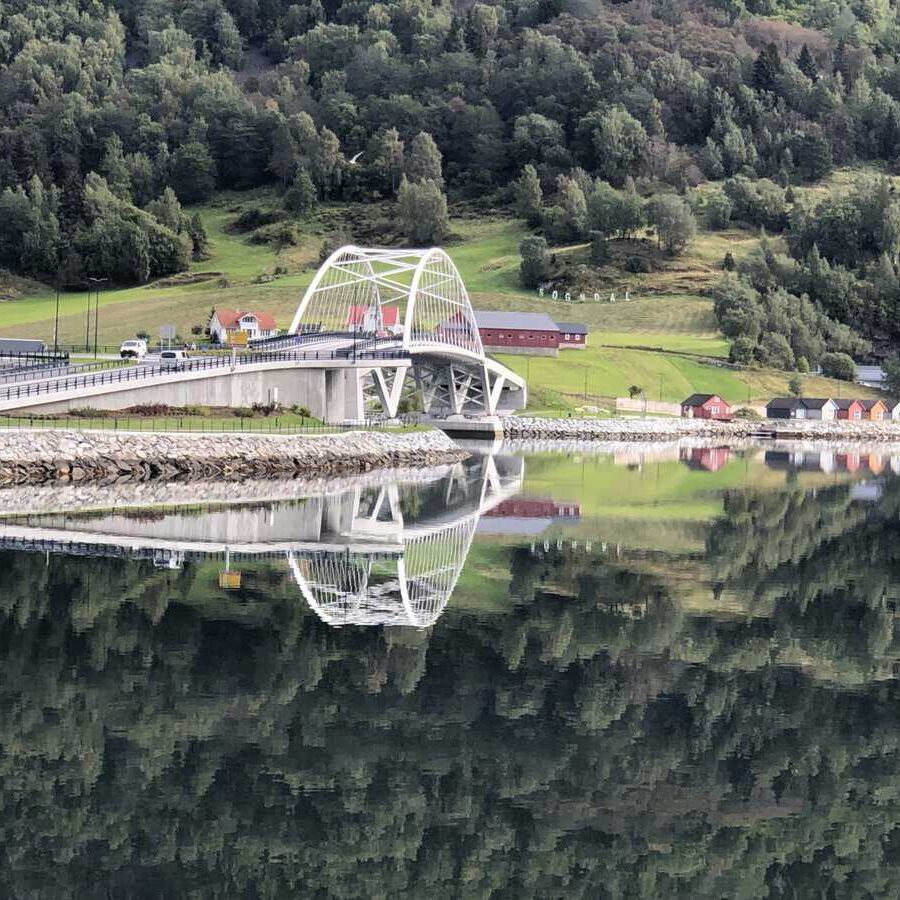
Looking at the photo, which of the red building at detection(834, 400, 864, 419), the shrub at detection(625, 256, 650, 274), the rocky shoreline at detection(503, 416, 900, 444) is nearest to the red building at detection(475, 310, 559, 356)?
the rocky shoreline at detection(503, 416, 900, 444)

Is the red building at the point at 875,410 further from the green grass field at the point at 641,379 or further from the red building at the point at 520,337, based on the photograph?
the red building at the point at 520,337

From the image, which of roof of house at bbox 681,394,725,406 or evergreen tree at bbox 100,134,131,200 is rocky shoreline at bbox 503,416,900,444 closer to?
roof of house at bbox 681,394,725,406

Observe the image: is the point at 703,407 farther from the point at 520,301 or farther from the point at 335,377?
the point at 335,377

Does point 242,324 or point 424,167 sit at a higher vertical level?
point 424,167

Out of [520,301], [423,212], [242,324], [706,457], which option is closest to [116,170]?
[423,212]

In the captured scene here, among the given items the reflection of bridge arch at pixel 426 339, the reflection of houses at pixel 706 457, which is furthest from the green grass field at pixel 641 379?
the reflection of houses at pixel 706 457

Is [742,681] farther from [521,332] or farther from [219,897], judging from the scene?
[521,332]
